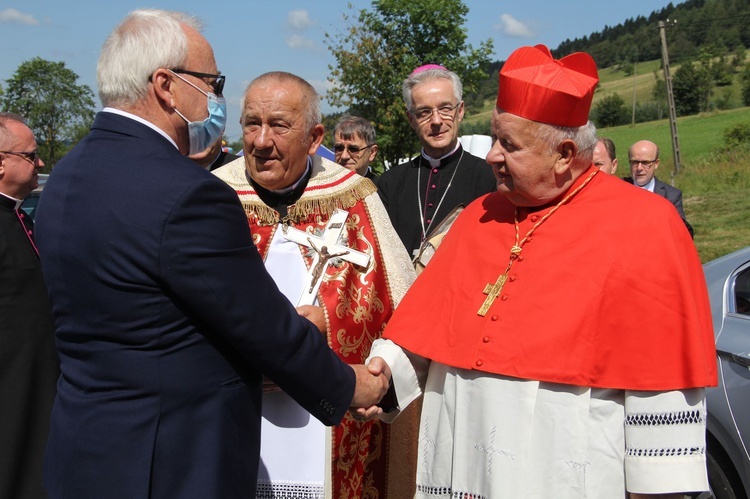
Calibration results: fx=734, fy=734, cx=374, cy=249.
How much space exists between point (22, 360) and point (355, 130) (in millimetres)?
3447

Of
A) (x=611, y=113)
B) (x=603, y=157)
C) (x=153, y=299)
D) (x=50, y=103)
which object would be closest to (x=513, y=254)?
(x=153, y=299)

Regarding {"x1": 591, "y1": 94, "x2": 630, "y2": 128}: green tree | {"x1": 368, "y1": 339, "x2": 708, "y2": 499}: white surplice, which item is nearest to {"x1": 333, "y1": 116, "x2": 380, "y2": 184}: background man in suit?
{"x1": 368, "y1": 339, "x2": 708, "y2": 499}: white surplice

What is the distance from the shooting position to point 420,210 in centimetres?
435

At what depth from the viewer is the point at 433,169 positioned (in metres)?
4.41

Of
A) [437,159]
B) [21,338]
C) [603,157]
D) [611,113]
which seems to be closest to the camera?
[21,338]

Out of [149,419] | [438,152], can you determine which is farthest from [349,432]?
[438,152]

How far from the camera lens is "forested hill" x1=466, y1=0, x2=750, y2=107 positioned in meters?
72.6

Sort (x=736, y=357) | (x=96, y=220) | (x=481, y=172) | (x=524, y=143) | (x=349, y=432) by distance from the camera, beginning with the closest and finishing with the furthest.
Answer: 1. (x=96, y=220)
2. (x=524, y=143)
3. (x=349, y=432)
4. (x=736, y=357)
5. (x=481, y=172)

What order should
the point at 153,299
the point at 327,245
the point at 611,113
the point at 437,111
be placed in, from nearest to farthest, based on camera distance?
the point at 153,299, the point at 327,245, the point at 437,111, the point at 611,113

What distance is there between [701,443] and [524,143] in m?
1.04

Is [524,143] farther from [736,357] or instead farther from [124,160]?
[736,357]

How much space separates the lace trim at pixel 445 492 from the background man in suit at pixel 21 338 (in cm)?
240

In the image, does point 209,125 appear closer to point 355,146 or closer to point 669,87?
point 355,146

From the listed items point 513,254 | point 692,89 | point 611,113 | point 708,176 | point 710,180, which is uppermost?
point 692,89
